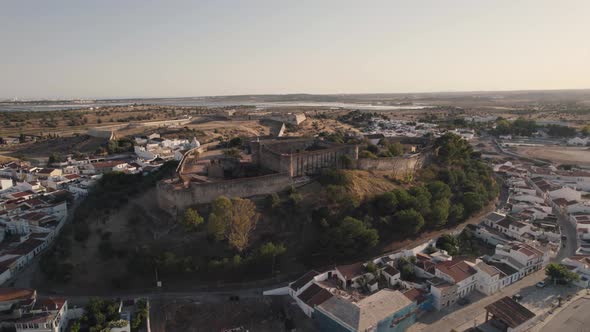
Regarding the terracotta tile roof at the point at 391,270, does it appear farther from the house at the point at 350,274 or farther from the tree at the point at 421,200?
the tree at the point at 421,200

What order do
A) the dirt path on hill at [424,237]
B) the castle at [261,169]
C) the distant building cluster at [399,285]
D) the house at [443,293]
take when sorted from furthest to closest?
the dirt path on hill at [424,237]
the castle at [261,169]
the house at [443,293]
the distant building cluster at [399,285]

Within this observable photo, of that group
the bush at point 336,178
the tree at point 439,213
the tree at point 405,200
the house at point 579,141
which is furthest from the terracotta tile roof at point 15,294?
the house at point 579,141

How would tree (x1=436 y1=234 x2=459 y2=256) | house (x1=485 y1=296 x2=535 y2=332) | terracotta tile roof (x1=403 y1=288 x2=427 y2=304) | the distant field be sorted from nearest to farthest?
house (x1=485 y1=296 x2=535 y2=332) → terracotta tile roof (x1=403 y1=288 x2=427 y2=304) → tree (x1=436 y1=234 x2=459 y2=256) → the distant field

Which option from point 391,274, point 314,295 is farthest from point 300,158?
point 314,295

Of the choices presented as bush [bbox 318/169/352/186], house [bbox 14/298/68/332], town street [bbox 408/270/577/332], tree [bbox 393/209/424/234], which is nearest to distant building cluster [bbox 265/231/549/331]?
town street [bbox 408/270/577/332]

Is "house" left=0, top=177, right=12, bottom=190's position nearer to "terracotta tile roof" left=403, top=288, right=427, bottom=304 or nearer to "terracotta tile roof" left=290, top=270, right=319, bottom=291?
"terracotta tile roof" left=290, top=270, right=319, bottom=291

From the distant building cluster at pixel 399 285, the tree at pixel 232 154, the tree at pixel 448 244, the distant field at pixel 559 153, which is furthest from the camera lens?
the distant field at pixel 559 153
